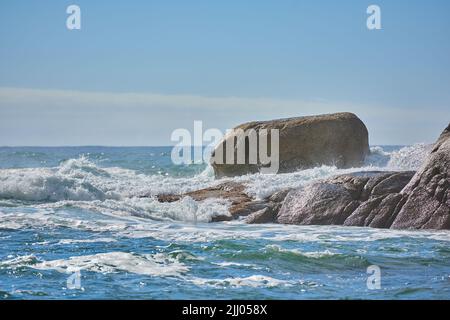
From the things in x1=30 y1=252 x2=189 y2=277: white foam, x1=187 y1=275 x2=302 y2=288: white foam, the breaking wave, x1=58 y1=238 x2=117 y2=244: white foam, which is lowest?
x1=187 y1=275 x2=302 y2=288: white foam

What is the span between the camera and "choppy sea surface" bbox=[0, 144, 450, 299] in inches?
337

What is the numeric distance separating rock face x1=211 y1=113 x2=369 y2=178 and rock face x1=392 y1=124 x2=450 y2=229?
7.59 m

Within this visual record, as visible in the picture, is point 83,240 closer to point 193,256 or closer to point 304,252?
point 193,256

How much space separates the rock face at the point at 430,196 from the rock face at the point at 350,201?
→ 0.24 m

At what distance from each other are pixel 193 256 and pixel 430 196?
438 centimetres

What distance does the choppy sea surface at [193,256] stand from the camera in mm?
8562

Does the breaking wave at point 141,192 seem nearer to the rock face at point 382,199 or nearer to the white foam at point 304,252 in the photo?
the rock face at point 382,199

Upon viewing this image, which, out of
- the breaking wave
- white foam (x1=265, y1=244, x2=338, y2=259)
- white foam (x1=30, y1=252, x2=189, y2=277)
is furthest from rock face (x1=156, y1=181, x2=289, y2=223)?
white foam (x1=30, y1=252, x2=189, y2=277)

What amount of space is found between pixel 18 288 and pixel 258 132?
13.5m

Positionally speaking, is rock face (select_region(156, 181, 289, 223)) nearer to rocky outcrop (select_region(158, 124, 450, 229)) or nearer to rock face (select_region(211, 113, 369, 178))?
rocky outcrop (select_region(158, 124, 450, 229))

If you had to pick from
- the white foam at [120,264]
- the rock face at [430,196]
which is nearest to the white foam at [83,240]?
the white foam at [120,264]

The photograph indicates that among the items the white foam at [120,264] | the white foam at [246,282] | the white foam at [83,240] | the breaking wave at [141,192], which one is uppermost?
the breaking wave at [141,192]

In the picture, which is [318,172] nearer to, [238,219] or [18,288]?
[238,219]
